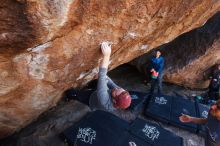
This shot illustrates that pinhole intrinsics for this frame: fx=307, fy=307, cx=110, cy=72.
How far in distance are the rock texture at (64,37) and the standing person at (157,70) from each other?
3.99 ft

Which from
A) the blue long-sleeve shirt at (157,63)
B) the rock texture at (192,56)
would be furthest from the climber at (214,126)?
the rock texture at (192,56)

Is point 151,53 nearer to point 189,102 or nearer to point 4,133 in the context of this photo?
point 189,102

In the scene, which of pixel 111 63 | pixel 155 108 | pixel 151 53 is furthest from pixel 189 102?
Result: pixel 111 63

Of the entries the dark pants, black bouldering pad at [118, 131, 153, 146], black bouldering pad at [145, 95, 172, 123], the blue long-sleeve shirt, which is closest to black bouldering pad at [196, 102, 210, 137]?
black bouldering pad at [145, 95, 172, 123]

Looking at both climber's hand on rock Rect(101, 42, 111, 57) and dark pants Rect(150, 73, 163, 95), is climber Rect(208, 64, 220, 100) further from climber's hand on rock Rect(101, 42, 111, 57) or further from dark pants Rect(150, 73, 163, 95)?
climber's hand on rock Rect(101, 42, 111, 57)

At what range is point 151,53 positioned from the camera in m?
6.97

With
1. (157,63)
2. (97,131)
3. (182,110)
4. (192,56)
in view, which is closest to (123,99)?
(97,131)

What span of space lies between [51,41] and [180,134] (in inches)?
133

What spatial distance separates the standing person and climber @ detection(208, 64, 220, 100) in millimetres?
1152

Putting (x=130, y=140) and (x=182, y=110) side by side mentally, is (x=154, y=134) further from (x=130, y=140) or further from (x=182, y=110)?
(x=182, y=110)

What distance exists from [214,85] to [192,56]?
81cm

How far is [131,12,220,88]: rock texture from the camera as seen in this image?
22.0ft

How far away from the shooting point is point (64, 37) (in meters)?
3.39

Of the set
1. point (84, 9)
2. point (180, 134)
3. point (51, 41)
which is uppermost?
point (84, 9)
